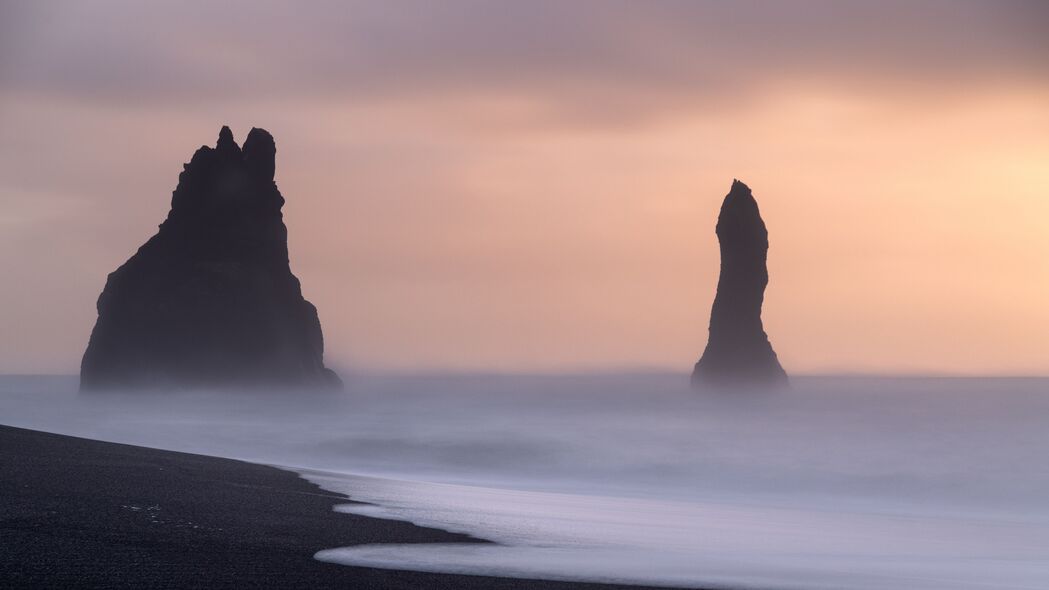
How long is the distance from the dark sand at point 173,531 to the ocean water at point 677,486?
66cm

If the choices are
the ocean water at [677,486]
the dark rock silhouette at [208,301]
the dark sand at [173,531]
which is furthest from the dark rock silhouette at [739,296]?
the dark sand at [173,531]

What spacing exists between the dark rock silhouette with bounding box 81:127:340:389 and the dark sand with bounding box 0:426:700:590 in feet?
250

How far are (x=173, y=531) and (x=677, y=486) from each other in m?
17.2

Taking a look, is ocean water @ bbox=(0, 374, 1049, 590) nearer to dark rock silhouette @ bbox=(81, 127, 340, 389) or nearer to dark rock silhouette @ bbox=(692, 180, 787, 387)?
dark rock silhouette @ bbox=(81, 127, 340, 389)

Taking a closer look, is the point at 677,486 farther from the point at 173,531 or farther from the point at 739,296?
the point at 739,296

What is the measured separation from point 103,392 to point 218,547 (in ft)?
270

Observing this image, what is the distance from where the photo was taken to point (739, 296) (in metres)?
107

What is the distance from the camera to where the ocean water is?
11016 mm

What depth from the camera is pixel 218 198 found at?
3723 inches

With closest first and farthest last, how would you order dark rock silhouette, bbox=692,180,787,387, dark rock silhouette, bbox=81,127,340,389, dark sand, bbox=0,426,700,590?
1. dark sand, bbox=0,426,700,590
2. dark rock silhouette, bbox=81,127,340,389
3. dark rock silhouette, bbox=692,180,787,387

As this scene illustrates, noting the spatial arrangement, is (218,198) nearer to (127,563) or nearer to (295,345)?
(295,345)

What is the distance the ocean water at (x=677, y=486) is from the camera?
36.1 ft

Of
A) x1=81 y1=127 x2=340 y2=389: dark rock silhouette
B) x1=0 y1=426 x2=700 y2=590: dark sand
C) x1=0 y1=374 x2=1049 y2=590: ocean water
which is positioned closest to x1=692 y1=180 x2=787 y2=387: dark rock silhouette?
x1=81 y1=127 x2=340 y2=389: dark rock silhouette

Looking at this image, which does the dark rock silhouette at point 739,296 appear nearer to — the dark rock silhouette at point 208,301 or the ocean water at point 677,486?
the dark rock silhouette at point 208,301
